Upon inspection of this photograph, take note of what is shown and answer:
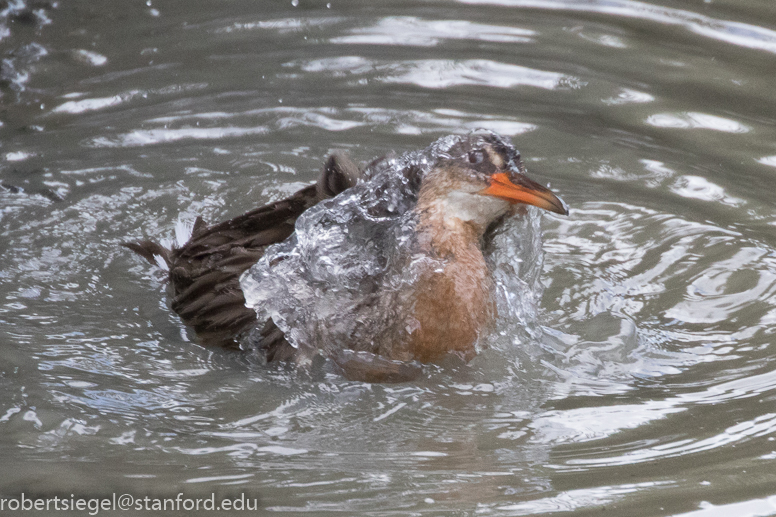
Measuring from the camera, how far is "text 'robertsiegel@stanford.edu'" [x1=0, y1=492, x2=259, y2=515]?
253cm

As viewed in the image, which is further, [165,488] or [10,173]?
[10,173]

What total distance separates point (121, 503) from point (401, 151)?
3.53 metres

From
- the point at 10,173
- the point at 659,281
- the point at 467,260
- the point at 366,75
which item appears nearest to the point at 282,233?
the point at 467,260

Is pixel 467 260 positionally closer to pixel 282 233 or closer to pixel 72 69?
pixel 282 233

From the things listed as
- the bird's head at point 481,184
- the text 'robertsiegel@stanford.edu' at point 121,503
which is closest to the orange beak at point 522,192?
the bird's head at point 481,184

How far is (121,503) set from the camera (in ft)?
8.39

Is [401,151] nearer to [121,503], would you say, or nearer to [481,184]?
[481,184]

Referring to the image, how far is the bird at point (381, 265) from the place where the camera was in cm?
348

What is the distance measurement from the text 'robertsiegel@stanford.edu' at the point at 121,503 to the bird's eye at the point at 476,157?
1.59 meters

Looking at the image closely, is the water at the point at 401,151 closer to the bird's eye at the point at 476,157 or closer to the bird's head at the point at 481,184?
the bird's head at the point at 481,184

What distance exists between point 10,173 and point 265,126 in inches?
63.2

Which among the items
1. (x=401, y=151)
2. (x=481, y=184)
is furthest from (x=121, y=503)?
(x=401, y=151)

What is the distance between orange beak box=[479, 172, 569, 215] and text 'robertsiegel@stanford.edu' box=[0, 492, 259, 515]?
4.98 feet

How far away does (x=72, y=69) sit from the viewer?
6832 millimetres
